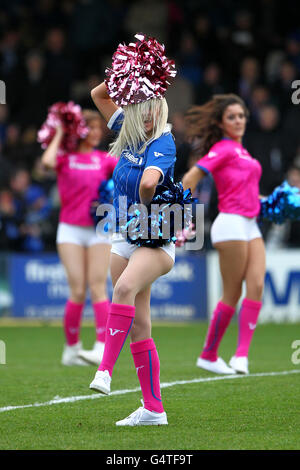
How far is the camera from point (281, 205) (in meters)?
7.73

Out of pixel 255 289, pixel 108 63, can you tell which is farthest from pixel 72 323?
pixel 108 63

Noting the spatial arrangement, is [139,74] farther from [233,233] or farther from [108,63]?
[108,63]

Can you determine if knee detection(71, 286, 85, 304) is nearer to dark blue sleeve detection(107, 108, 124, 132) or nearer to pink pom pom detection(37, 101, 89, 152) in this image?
pink pom pom detection(37, 101, 89, 152)

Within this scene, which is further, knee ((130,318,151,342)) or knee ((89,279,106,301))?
knee ((89,279,106,301))

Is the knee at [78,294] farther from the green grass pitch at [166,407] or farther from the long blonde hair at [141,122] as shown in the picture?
the long blonde hair at [141,122]

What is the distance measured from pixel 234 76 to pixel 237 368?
8886mm

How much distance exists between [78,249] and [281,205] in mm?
1965

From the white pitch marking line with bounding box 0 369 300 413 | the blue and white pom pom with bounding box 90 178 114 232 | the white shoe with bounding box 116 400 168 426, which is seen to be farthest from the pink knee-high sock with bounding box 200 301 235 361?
the white shoe with bounding box 116 400 168 426

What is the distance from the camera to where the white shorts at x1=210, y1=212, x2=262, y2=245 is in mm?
7621

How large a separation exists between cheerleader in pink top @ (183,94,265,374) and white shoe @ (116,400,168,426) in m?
2.50

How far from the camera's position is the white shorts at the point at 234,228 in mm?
7621

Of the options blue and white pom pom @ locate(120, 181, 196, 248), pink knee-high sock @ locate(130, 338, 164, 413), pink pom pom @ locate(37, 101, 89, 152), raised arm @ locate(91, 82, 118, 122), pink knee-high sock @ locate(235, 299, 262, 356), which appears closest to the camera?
blue and white pom pom @ locate(120, 181, 196, 248)

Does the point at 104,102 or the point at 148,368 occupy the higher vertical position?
the point at 104,102
